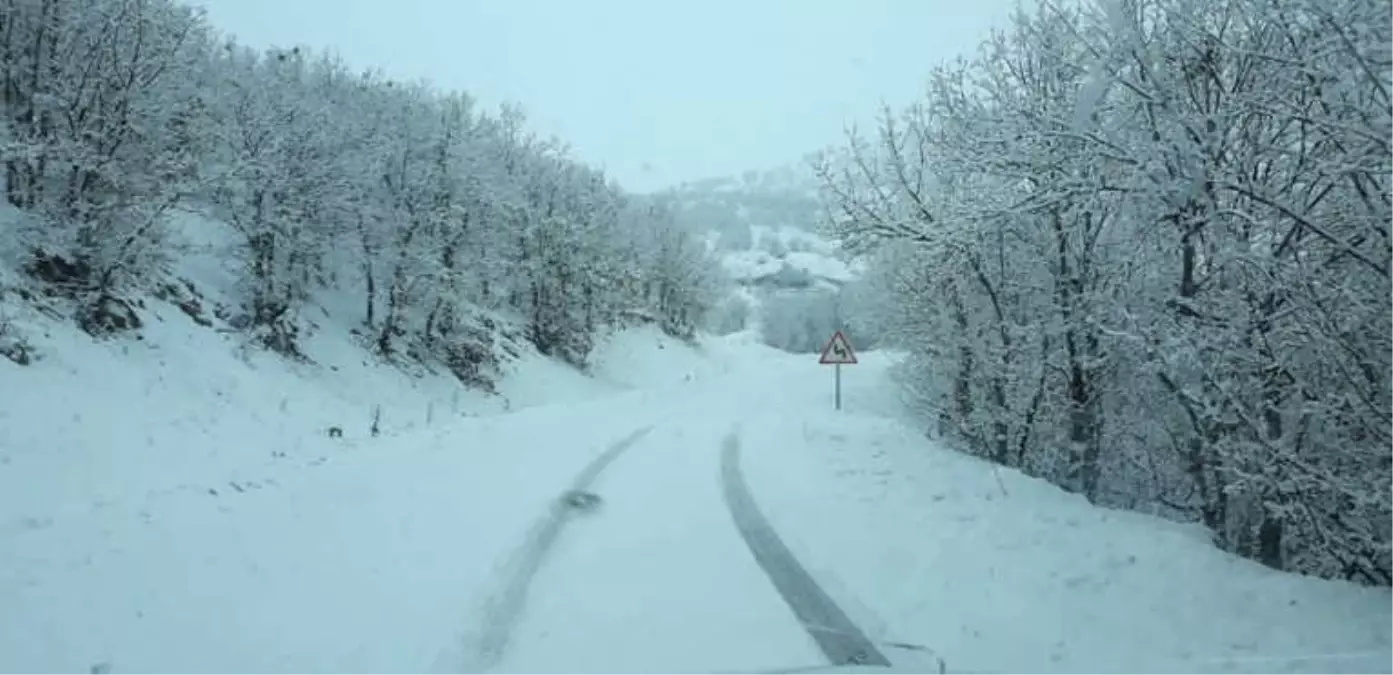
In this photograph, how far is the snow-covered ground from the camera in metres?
5.73

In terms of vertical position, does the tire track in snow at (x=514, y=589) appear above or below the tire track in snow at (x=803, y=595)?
below

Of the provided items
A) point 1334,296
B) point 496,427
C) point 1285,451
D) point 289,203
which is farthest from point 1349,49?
point 289,203

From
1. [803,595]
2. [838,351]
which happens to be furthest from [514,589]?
[838,351]

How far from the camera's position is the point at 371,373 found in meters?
27.7

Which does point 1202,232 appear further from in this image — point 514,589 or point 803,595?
point 514,589

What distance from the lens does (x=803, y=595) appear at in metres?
7.42

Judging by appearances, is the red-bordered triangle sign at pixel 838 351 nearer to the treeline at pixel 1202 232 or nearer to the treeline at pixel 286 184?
the treeline at pixel 1202 232

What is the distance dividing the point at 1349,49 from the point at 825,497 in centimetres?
834

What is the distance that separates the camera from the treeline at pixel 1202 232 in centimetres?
646

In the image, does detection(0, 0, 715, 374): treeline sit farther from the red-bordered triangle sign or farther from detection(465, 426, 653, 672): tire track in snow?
the red-bordered triangle sign

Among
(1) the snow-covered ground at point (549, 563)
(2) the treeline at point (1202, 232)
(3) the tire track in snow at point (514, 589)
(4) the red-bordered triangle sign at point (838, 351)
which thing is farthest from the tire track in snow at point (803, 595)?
(4) the red-bordered triangle sign at point (838, 351)

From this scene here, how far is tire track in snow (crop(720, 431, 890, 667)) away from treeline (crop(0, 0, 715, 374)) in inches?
636

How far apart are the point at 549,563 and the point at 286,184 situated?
21683 mm

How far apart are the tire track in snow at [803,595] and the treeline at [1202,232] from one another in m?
3.80
